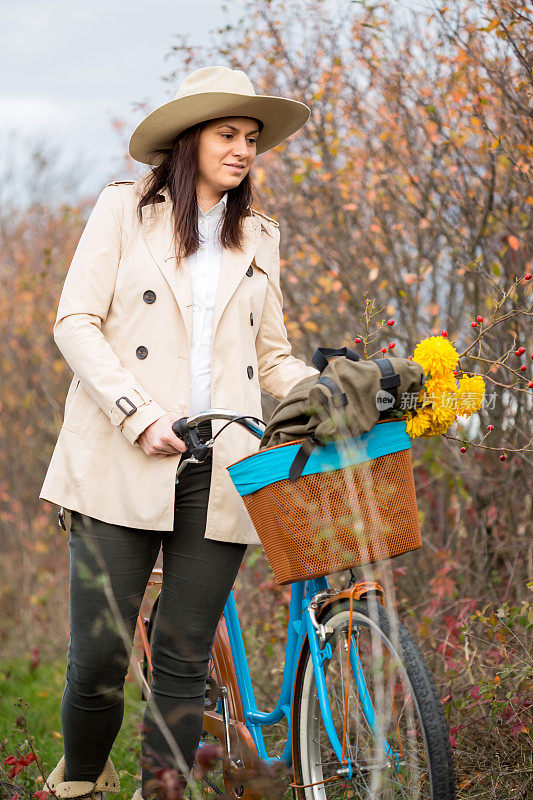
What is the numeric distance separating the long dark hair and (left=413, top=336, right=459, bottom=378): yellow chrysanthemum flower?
0.85 metres

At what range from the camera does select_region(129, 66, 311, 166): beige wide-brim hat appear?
283 centimetres

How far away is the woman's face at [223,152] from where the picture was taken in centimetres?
290

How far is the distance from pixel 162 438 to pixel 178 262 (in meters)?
0.57

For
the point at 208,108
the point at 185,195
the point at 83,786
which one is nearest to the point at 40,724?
the point at 83,786

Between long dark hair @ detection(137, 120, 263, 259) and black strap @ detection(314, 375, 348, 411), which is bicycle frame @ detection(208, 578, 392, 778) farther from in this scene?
long dark hair @ detection(137, 120, 263, 259)

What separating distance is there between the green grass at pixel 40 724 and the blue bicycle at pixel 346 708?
45 centimetres

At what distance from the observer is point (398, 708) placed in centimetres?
259

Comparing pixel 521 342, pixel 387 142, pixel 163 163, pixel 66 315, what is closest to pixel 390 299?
pixel 387 142

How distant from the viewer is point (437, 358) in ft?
7.76

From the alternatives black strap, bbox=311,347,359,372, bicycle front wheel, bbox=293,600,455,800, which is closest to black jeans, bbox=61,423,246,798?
bicycle front wheel, bbox=293,600,455,800

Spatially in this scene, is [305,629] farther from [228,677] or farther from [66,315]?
[66,315]

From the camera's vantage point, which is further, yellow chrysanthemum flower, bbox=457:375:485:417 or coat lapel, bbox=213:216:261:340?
coat lapel, bbox=213:216:261:340

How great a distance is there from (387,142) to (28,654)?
398cm

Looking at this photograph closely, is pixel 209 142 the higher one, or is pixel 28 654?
pixel 209 142
